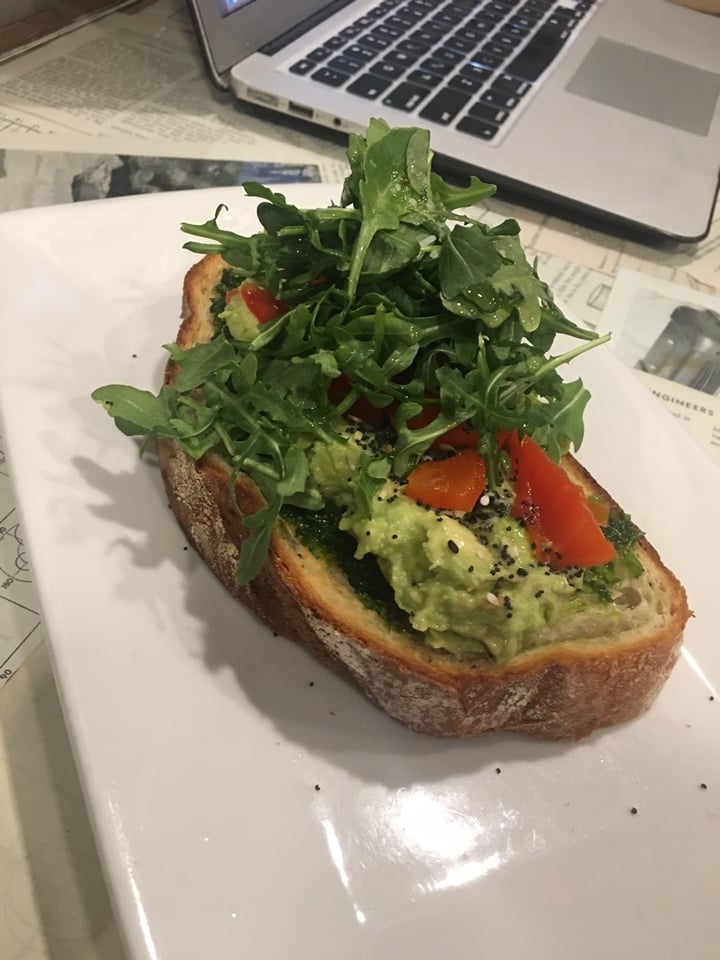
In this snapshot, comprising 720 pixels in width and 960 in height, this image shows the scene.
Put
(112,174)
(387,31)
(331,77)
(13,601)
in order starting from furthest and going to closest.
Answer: (387,31) → (331,77) → (112,174) → (13,601)

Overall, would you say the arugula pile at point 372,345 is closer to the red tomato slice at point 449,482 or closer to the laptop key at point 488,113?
the red tomato slice at point 449,482

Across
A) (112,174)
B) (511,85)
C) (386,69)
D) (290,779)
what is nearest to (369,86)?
(386,69)

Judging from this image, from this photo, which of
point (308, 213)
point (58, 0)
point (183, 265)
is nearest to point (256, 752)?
point (308, 213)

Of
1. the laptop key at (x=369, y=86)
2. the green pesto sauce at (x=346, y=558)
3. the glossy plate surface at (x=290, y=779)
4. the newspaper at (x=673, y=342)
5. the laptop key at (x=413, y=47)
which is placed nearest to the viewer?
the glossy plate surface at (x=290, y=779)

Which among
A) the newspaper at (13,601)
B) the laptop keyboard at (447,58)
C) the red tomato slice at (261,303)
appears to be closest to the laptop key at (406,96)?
the laptop keyboard at (447,58)

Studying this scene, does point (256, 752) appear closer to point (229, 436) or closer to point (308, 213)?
point (229, 436)

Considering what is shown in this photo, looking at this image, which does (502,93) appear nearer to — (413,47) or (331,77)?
(413,47)
